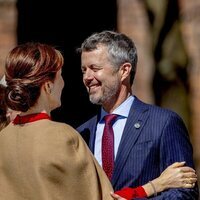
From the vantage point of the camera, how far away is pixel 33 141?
3.79 metres

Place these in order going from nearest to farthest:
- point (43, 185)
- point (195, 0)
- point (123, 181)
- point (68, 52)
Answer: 1. point (43, 185)
2. point (123, 181)
3. point (68, 52)
4. point (195, 0)

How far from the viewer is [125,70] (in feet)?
14.9

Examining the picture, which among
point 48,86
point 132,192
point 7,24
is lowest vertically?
point 7,24

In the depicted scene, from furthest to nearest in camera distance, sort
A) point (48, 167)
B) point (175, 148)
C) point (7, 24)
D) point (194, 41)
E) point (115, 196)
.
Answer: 1. point (194, 41)
2. point (7, 24)
3. point (175, 148)
4. point (115, 196)
5. point (48, 167)

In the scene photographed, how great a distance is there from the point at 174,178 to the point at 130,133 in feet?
1.07

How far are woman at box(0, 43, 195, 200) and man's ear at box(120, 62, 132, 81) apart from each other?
2.07 ft

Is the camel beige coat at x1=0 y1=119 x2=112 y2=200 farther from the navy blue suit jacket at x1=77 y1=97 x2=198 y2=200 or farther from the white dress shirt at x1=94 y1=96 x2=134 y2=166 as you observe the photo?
the white dress shirt at x1=94 y1=96 x2=134 y2=166

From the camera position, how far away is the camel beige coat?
3.73 m

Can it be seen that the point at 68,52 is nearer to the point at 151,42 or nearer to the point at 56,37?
the point at 56,37

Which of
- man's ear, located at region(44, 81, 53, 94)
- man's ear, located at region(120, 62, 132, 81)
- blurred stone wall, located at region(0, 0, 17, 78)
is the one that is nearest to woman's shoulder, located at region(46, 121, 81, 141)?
man's ear, located at region(44, 81, 53, 94)

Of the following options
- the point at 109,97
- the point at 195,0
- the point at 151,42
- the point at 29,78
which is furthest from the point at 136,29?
the point at 29,78

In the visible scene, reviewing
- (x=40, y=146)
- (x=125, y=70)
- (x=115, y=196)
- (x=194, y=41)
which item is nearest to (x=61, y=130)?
(x=40, y=146)

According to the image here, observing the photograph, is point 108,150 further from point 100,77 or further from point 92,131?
point 100,77

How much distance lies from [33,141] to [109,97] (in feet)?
2.54
